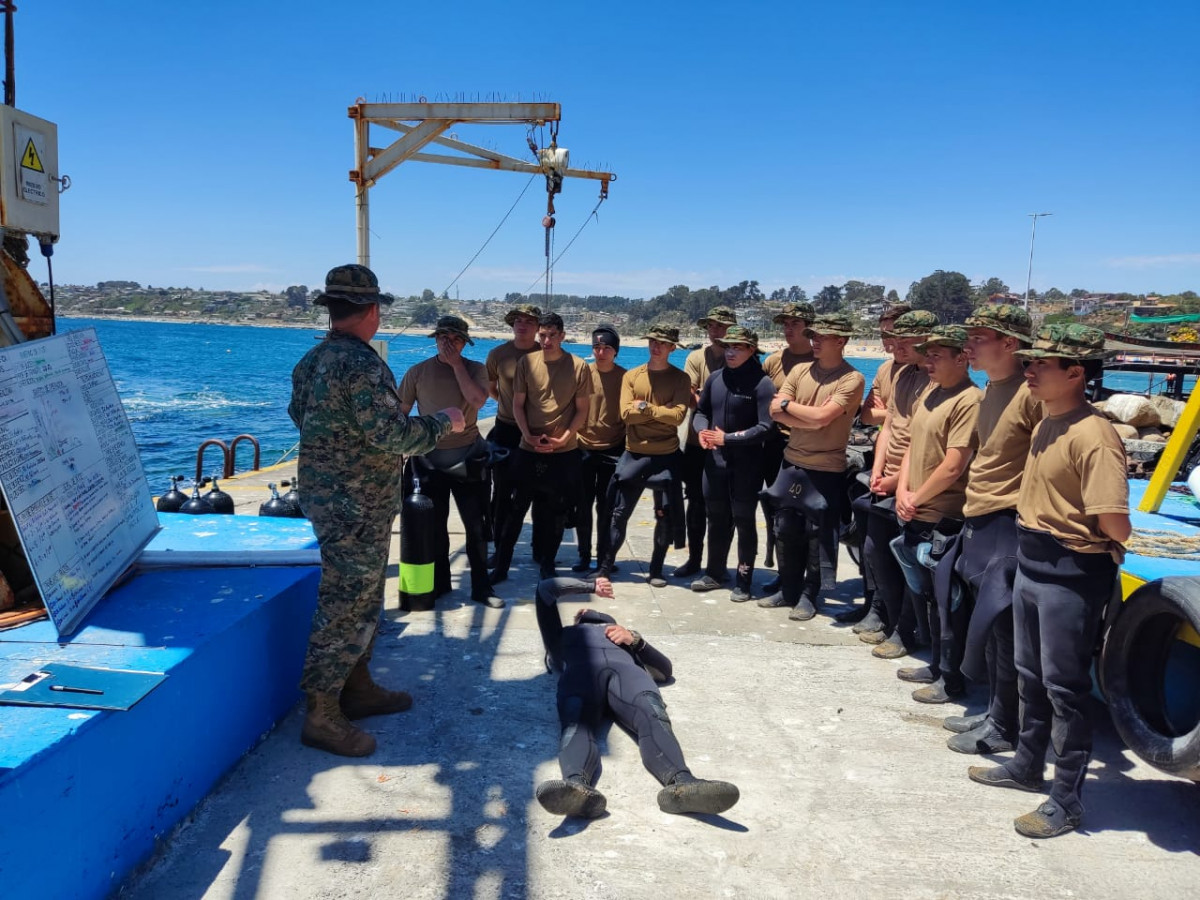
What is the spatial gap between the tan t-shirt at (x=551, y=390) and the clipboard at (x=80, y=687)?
3.66 meters

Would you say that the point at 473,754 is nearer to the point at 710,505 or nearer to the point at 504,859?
the point at 504,859

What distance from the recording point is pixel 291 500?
5766 mm

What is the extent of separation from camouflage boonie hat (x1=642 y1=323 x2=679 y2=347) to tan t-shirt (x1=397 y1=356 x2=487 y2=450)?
1454mm

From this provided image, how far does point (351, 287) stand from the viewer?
3609 mm

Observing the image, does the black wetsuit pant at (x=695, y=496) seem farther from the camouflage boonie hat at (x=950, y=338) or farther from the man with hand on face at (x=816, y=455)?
the camouflage boonie hat at (x=950, y=338)

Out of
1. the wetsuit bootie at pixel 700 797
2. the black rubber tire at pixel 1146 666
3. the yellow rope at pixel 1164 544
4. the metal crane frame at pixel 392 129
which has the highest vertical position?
the metal crane frame at pixel 392 129

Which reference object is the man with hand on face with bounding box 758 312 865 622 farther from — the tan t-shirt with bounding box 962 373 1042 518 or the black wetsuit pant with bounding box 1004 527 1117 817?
the black wetsuit pant with bounding box 1004 527 1117 817

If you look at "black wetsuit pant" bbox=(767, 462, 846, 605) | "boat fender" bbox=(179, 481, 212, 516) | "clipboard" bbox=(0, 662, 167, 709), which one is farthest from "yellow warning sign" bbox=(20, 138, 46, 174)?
"black wetsuit pant" bbox=(767, 462, 846, 605)

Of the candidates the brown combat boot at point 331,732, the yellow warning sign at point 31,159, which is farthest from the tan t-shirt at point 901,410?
the yellow warning sign at point 31,159

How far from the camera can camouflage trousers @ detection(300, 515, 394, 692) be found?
3580 mm

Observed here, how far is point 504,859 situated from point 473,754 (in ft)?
2.65

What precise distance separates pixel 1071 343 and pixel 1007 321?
64 centimetres

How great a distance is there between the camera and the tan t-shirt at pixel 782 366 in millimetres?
6188

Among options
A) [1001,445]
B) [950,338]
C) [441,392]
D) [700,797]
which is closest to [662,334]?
[441,392]
